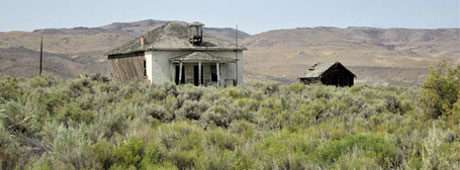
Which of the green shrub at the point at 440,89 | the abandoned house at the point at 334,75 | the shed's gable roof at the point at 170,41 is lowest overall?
the abandoned house at the point at 334,75

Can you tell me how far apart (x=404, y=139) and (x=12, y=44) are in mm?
112898

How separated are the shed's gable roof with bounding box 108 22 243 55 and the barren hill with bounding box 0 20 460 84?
16.5m

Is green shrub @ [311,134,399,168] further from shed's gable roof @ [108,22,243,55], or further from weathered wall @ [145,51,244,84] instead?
shed's gable roof @ [108,22,243,55]

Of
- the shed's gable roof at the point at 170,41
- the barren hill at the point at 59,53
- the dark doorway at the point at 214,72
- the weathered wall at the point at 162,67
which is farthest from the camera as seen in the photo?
the barren hill at the point at 59,53

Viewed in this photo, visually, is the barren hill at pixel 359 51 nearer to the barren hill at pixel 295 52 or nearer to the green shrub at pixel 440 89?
the barren hill at pixel 295 52

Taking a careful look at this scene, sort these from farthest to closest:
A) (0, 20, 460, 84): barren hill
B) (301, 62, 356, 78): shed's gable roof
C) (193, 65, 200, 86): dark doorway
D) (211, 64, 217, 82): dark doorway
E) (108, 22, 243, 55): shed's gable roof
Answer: (0, 20, 460, 84): barren hill → (301, 62, 356, 78): shed's gable roof → (211, 64, 217, 82): dark doorway → (193, 65, 200, 86): dark doorway → (108, 22, 243, 55): shed's gable roof

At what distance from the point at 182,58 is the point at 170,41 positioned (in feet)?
8.41

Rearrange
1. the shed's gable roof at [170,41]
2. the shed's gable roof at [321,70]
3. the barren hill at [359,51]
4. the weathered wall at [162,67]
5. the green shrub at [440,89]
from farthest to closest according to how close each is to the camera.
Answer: the barren hill at [359,51] < the shed's gable roof at [321,70] < the shed's gable roof at [170,41] < the weathered wall at [162,67] < the green shrub at [440,89]

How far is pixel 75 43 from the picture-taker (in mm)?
118688

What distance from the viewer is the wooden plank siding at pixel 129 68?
32.8 m

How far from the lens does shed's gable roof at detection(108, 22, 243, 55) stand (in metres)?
31.6

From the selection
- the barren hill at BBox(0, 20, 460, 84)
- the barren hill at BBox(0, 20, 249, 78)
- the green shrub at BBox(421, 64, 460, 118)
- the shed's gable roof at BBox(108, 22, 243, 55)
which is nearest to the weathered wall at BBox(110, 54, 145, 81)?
the shed's gable roof at BBox(108, 22, 243, 55)

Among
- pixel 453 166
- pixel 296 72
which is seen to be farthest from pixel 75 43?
pixel 453 166

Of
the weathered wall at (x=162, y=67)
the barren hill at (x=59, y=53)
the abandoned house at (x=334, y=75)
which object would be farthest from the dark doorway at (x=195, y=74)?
the barren hill at (x=59, y=53)
